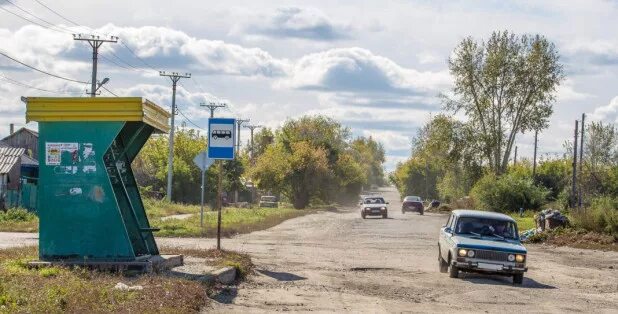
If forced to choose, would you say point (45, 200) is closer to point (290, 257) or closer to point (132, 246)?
point (132, 246)

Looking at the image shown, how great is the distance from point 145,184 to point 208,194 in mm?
11668

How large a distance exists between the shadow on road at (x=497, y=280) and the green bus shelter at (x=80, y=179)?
767 centimetres

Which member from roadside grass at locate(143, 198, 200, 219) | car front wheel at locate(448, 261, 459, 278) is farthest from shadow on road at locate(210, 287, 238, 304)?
roadside grass at locate(143, 198, 200, 219)

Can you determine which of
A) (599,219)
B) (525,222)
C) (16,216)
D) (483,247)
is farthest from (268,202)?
(483,247)

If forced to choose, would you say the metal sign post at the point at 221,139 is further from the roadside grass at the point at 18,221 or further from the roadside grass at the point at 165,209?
the roadside grass at the point at 165,209

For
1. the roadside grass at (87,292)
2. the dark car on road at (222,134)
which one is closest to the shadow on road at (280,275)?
the dark car on road at (222,134)

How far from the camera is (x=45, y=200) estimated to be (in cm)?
1725

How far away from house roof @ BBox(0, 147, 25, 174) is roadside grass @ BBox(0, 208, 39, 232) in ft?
34.8

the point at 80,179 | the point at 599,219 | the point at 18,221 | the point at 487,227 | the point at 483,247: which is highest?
the point at 80,179

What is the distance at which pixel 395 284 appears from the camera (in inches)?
765

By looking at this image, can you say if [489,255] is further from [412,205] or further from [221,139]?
[412,205]

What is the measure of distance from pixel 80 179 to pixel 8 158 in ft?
140

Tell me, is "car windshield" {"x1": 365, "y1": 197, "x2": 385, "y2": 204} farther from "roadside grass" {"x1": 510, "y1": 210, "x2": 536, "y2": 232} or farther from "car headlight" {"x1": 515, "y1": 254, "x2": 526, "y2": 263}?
"car headlight" {"x1": 515, "y1": 254, "x2": 526, "y2": 263}

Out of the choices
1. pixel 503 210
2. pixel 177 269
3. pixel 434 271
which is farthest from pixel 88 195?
pixel 503 210
